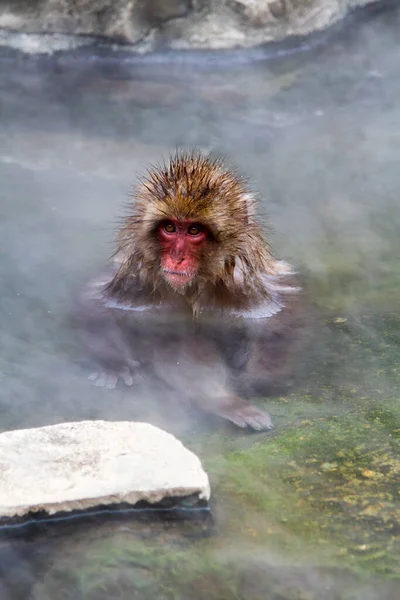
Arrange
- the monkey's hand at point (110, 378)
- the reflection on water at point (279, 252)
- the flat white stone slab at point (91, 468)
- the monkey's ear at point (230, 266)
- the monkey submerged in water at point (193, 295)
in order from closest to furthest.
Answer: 1. the reflection on water at point (279, 252)
2. the flat white stone slab at point (91, 468)
3. the monkey's hand at point (110, 378)
4. the monkey submerged in water at point (193, 295)
5. the monkey's ear at point (230, 266)

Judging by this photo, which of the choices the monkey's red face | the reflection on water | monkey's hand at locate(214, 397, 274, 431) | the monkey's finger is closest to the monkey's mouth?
the monkey's red face

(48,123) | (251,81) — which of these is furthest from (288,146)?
(48,123)

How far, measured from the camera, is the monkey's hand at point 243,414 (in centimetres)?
356

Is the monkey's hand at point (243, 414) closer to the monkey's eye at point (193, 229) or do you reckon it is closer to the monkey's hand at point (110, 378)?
the monkey's hand at point (110, 378)

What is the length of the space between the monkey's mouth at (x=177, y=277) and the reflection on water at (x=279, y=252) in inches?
20.5

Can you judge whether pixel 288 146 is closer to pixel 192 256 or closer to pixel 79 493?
pixel 192 256

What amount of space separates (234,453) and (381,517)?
0.66 m

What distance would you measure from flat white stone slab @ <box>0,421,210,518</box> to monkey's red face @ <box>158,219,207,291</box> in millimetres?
1451

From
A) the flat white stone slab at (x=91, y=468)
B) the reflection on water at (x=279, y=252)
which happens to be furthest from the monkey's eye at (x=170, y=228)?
the flat white stone slab at (x=91, y=468)

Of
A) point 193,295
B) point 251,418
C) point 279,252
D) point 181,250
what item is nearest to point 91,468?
point 251,418

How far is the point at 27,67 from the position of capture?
7918 mm

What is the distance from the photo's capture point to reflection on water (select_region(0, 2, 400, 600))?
253 centimetres

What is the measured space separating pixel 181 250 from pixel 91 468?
1.76 metres

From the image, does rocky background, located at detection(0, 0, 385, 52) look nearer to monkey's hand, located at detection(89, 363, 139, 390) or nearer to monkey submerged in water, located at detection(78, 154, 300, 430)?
monkey submerged in water, located at detection(78, 154, 300, 430)
